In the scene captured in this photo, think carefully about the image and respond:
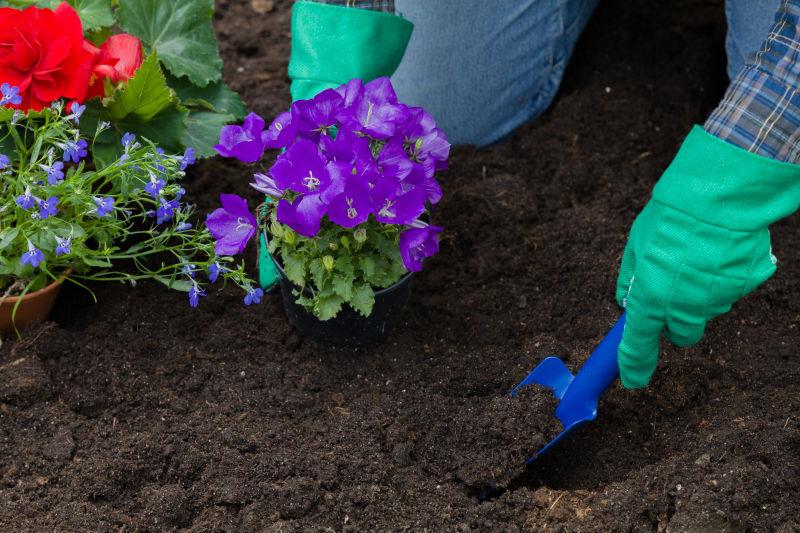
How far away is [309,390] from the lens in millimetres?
1941

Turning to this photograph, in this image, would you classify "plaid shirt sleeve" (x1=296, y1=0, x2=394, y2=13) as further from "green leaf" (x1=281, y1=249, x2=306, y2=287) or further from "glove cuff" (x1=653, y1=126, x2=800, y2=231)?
"glove cuff" (x1=653, y1=126, x2=800, y2=231)

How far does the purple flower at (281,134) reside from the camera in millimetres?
1750

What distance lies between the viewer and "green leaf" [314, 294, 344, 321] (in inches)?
71.7

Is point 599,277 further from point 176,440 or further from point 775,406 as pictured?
point 176,440

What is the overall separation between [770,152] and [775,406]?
508 millimetres

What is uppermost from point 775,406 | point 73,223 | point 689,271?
point 689,271

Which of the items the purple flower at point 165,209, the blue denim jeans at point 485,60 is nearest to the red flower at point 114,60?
the purple flower at point 165,209

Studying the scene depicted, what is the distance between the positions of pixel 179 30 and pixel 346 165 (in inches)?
32.1

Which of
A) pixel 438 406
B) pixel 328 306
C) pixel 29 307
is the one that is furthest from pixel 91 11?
pixel 438 406

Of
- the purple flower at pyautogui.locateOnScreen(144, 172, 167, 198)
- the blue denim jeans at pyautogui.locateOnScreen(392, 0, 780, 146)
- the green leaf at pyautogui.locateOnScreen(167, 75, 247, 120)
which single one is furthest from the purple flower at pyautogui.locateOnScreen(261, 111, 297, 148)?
the blue denim jeans at pyautogui.locateOnScreen(392, 0, 780, 146)

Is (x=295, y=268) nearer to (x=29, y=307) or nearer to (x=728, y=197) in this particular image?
(x=29, y=307)

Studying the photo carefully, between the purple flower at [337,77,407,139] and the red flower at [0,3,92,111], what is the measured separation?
57 cm

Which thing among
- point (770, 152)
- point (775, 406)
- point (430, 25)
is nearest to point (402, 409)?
point (775, 406)

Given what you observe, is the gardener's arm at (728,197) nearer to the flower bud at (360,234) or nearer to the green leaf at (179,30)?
the flower bud at (360,234)
